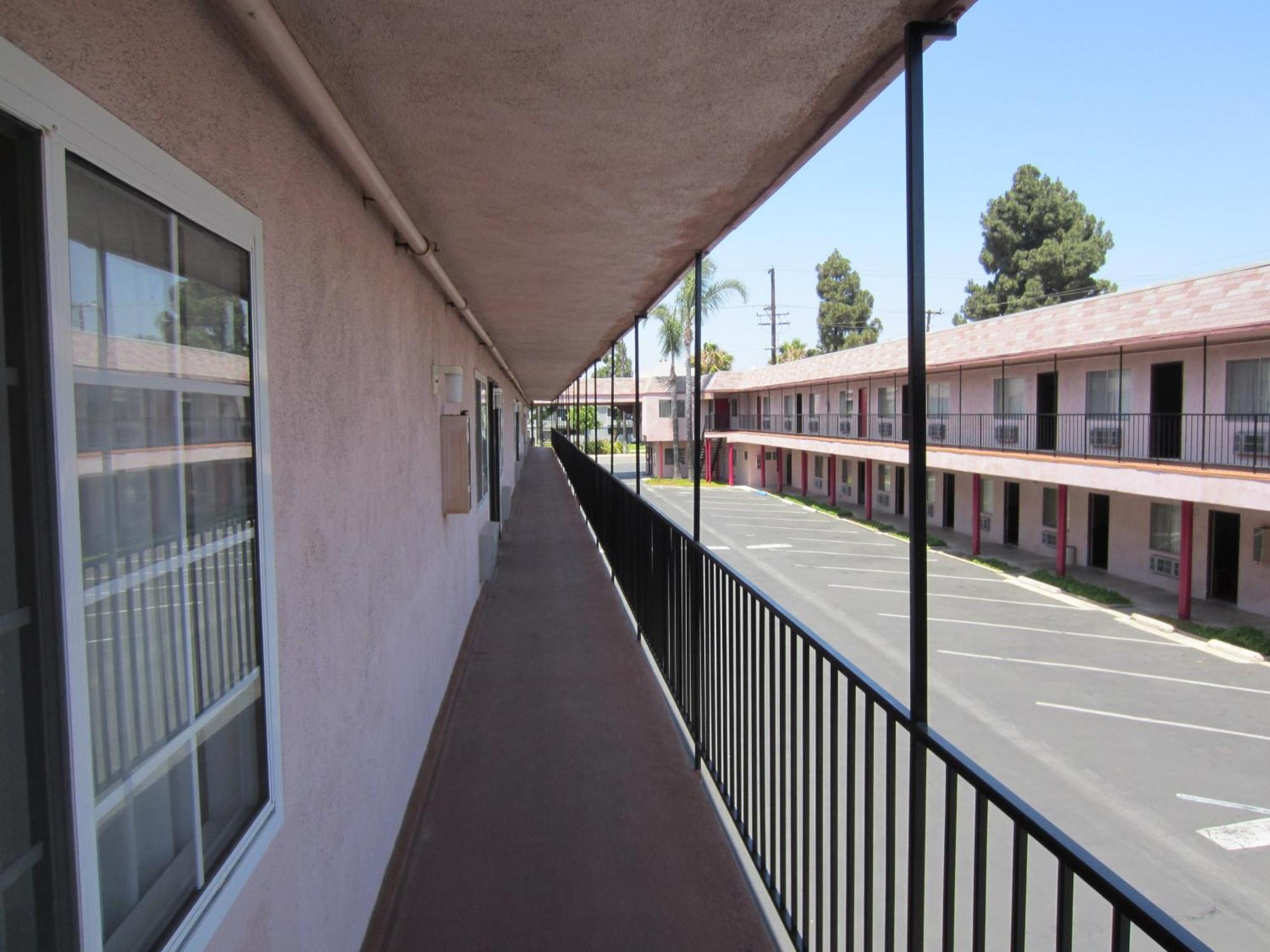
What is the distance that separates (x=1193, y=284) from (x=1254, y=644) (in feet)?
20.2

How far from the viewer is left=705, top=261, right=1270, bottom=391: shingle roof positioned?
42.6ft

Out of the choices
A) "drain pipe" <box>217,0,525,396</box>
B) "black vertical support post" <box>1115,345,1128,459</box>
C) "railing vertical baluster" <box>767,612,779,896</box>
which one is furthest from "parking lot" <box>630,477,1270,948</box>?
"drain pipe" <box>217,0,525,396</box>

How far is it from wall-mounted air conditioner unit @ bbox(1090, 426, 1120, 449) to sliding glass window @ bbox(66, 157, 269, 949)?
60.6 feet

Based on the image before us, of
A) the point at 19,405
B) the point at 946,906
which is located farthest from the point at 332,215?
the point at 946,906

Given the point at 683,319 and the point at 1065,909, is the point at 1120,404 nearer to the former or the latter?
the point at 1065,909

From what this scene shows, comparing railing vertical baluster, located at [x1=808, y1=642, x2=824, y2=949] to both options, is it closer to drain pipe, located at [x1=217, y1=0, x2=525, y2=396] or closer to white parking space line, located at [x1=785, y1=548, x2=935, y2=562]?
drain pipe, located at [x1=217, y1=0, x2=525, y2=396]

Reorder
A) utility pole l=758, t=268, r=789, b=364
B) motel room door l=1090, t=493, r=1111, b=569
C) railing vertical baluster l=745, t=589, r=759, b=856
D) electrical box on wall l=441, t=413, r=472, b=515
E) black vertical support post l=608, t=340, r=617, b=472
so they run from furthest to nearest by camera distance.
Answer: utility pole l=758, t=268, r=789, b=364 → motel room door l=1090, t=493, r=1111, b=569 → black vertical support post l=608, t=340, r=617, b=472 → electrical box on wall l=441, t=413, r=472, b=515 → railing vertical baluster l=745, t=589, r=759, b=856

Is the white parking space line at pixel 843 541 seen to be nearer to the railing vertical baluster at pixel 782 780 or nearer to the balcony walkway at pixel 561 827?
the balcony walkway at pixel 561 827

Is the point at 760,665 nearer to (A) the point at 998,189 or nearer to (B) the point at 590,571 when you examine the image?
(B) the point at 590,571

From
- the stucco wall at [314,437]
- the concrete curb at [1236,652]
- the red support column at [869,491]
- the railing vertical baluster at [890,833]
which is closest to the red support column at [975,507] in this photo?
the red support column at [869,491]

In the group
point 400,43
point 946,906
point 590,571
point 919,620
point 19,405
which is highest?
point 400,43

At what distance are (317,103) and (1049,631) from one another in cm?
1415

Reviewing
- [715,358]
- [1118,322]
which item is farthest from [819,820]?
[715,358]

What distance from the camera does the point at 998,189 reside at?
38500 mm
